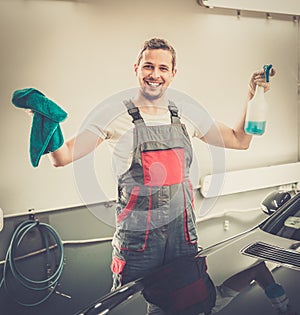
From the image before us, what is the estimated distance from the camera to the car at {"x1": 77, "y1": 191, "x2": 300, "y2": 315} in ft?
4.89

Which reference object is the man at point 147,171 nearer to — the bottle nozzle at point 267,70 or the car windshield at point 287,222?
the car windshield at point 287,222

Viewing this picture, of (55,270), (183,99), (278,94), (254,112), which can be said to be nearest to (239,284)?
(55,270)

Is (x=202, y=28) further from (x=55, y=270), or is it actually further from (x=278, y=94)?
(x=55, y=270)

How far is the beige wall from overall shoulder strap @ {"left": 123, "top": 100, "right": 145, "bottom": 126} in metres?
0.10

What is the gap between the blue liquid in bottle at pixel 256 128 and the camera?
→ 9.43 feet

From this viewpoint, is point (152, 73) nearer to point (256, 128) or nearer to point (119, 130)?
point (119, 130)

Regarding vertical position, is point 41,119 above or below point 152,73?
below

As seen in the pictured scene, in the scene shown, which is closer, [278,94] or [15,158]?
[15,158]

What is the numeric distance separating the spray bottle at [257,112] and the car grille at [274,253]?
3.65 ft

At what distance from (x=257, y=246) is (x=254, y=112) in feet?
4.12

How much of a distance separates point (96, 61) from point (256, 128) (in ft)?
4.02

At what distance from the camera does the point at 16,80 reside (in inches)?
83.0

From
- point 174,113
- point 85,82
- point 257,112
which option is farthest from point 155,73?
point 257,112

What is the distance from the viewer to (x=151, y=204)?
2254 mm
